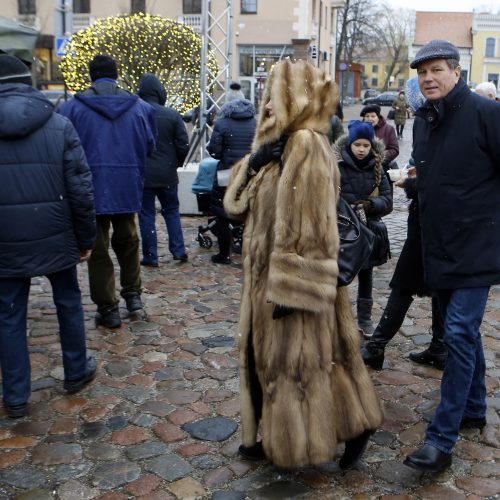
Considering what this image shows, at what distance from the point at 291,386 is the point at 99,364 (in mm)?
2197

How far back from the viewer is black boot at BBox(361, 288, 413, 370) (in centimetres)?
469

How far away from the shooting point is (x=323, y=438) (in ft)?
10.5

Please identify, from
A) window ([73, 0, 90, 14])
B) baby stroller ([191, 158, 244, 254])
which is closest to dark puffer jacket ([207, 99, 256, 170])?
baby stroller ([191, 158, 244, 254])

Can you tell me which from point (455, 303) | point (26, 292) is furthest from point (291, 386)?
point (26, 292)

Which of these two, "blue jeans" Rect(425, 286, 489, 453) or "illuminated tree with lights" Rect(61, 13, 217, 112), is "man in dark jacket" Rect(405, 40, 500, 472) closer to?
"blue jeans" Rect(425, 286, 489, 453)

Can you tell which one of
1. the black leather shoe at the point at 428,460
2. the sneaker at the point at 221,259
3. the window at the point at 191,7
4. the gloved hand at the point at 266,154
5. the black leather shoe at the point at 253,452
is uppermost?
the window at the point at 191,7

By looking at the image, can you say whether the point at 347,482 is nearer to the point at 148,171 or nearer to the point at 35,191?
the point at 35,191

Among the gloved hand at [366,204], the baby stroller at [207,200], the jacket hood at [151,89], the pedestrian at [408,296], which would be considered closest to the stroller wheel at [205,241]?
the baby stroller at [207,200]

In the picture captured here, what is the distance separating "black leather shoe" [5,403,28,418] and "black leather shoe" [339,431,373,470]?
194cm

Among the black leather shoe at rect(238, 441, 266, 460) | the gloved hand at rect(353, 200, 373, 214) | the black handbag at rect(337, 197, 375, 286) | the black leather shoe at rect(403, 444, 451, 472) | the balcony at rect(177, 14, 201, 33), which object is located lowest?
the black leather shoe at rect(238, 441, 266, 460)

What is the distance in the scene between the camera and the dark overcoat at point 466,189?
3.32m

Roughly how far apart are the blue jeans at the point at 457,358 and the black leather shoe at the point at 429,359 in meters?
1.45

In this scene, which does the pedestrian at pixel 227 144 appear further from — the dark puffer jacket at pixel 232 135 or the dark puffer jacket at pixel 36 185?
the dark puffer jacket at pixel 36 185

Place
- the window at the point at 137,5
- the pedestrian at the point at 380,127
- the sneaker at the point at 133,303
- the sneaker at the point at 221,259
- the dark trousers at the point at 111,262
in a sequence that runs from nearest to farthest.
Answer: the dark trousers at the point at 111,262
the sneaker at the point at 133,303
the sneaker at the point at 221,259
the pedestrian at the point at 380,127
the window at the point at 137,5
